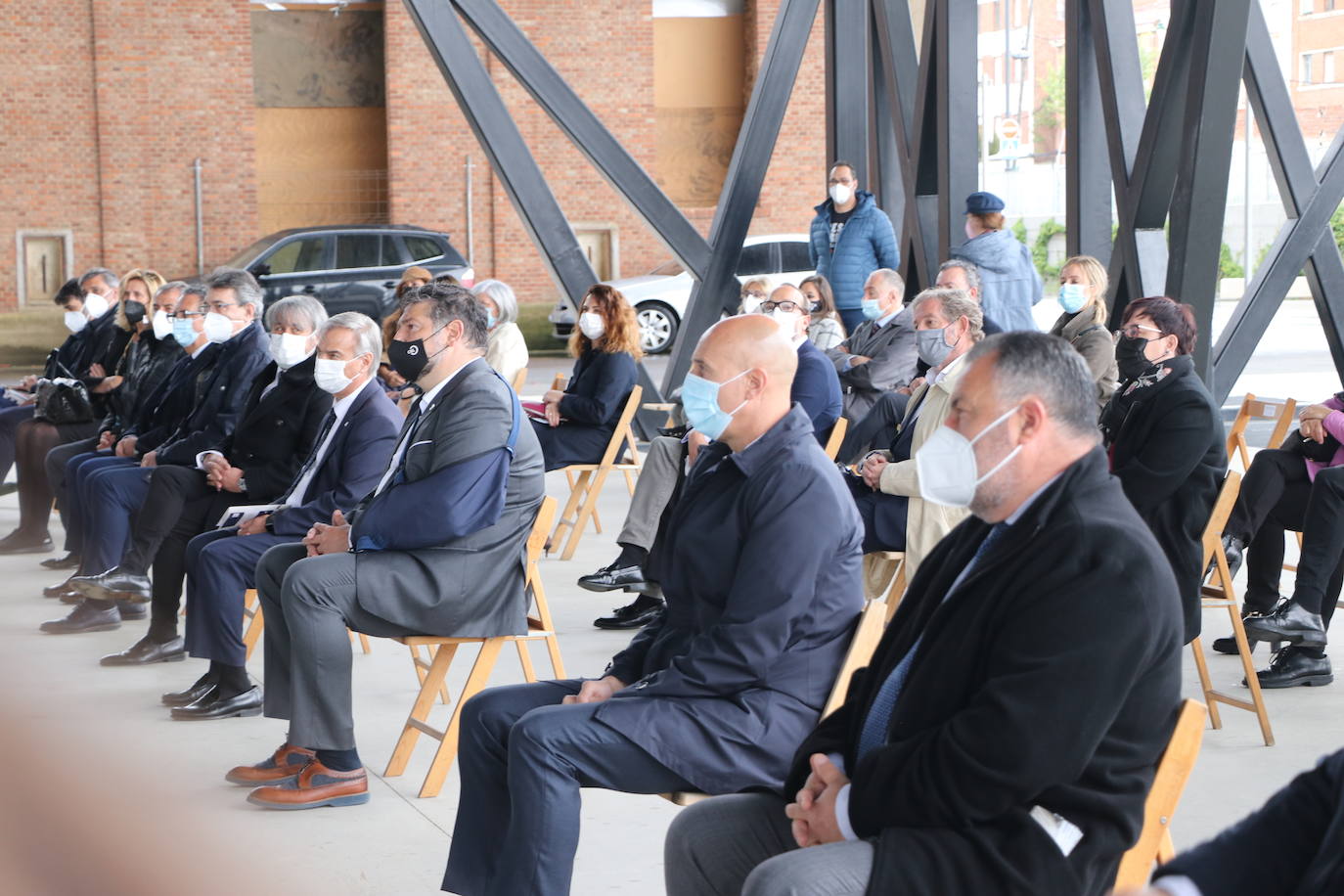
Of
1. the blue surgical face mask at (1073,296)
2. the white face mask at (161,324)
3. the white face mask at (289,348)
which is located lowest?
the white face mask at (289,348)

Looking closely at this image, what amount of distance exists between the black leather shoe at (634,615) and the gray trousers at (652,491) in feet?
1.01

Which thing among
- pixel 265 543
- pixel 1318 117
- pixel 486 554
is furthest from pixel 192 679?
pixel 1318 117

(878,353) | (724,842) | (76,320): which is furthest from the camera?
(76,320)

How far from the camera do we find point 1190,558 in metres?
4.58

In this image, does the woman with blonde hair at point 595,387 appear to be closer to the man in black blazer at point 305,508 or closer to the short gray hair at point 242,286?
the short gray hair at point 242,286

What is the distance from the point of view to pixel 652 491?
21.0 ft

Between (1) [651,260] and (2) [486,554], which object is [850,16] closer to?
(2) [486,554]

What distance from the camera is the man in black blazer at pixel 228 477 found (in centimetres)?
534

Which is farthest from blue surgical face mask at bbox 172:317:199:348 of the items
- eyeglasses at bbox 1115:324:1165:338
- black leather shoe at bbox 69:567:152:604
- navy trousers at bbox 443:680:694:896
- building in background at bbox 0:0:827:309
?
building in background at bbox 0:0:827:309

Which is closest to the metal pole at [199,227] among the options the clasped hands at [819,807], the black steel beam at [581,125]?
the black steel beam at [581,125]

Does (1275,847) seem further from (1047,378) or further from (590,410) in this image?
(590,410)

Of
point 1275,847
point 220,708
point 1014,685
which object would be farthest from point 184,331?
point 1275,847

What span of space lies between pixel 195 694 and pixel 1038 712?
355cm

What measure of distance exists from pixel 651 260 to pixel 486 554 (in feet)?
58.0
